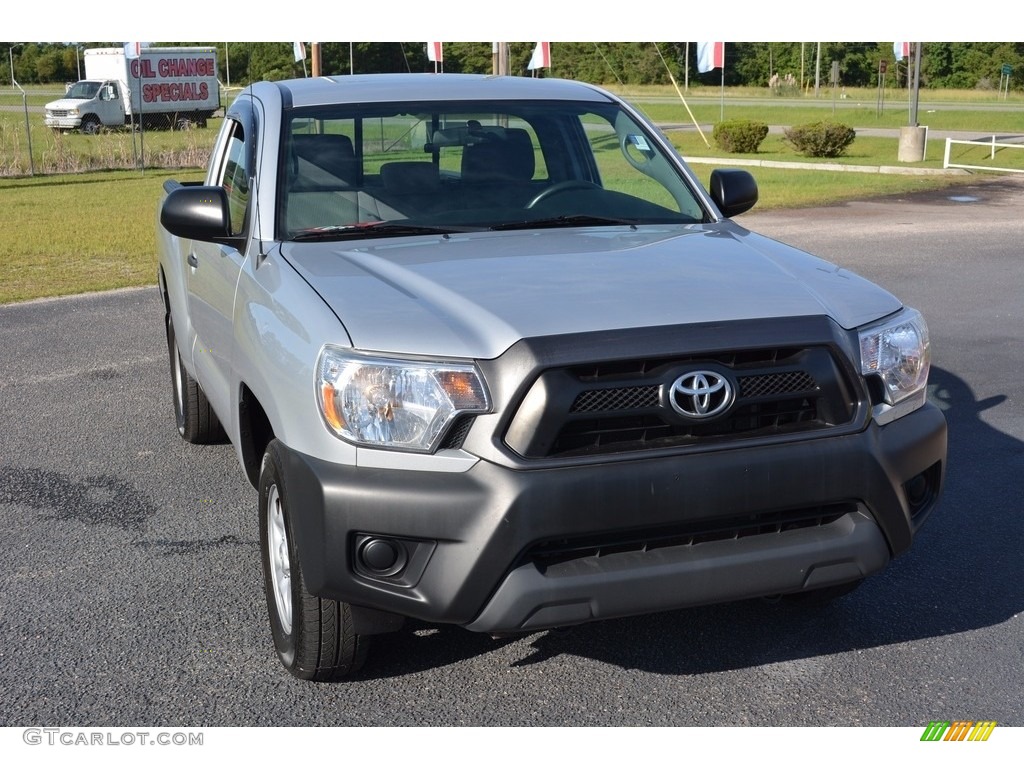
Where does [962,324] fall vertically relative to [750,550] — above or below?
below

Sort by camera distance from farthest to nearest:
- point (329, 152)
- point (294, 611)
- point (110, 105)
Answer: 1. point (110, 105)
2. point (329, 152)
3. point (294, 611)

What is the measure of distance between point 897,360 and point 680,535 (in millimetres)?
900

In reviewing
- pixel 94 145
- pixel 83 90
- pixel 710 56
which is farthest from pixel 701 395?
pixel 83 90

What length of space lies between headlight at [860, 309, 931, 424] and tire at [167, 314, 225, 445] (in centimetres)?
355

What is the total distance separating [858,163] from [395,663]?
77.7ft

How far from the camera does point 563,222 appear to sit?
471 centimetres

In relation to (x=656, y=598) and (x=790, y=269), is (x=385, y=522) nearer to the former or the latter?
(x=656, y=598)

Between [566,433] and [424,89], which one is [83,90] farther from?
[566,433]

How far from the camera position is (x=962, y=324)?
9359 millimetres

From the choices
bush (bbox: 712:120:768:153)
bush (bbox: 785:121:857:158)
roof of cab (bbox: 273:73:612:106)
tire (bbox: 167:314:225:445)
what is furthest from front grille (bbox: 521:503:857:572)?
bush (bbox: 712:120:768:153)

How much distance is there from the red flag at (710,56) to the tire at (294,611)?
1195 inches

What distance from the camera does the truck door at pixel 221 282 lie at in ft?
15.1

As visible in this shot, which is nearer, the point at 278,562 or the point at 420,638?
the point at 278,562

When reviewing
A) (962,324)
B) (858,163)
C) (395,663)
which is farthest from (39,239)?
(858,163)
